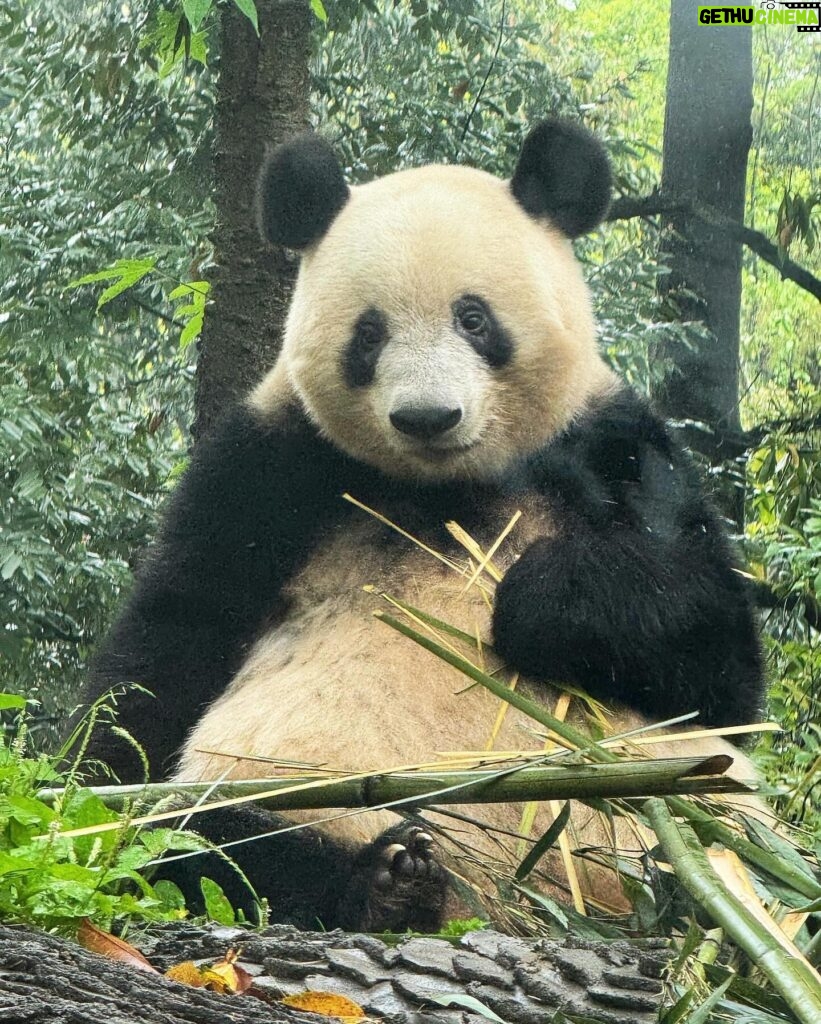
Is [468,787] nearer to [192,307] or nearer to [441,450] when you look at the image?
[441,450]

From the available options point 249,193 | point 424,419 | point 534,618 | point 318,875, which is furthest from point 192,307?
point 318,875

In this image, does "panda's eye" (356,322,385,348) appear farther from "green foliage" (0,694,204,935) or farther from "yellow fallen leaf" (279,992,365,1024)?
"yellow fallen leaf" (279,992,365,1024)

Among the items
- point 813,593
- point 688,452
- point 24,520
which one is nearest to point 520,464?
point 688,452

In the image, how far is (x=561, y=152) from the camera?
2270 millimetres

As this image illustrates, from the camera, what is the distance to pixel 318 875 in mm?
1849

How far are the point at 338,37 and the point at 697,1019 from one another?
2144 mm

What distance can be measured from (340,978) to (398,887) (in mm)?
488

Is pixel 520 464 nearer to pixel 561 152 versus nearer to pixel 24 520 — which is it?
pixel 561 152

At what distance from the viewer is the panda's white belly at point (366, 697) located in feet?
6.48

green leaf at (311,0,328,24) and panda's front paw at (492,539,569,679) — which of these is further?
green leaf at (311,0,328,24)

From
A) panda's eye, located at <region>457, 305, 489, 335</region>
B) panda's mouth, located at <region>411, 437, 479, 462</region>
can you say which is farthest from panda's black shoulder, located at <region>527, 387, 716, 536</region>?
panda's eye, located at <region>457, 305, 489, 335</region>

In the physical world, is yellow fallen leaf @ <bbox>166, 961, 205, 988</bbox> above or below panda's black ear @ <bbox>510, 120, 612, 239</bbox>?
below

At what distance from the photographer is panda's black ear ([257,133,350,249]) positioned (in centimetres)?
A: 228

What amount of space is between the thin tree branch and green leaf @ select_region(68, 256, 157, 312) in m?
0.98
